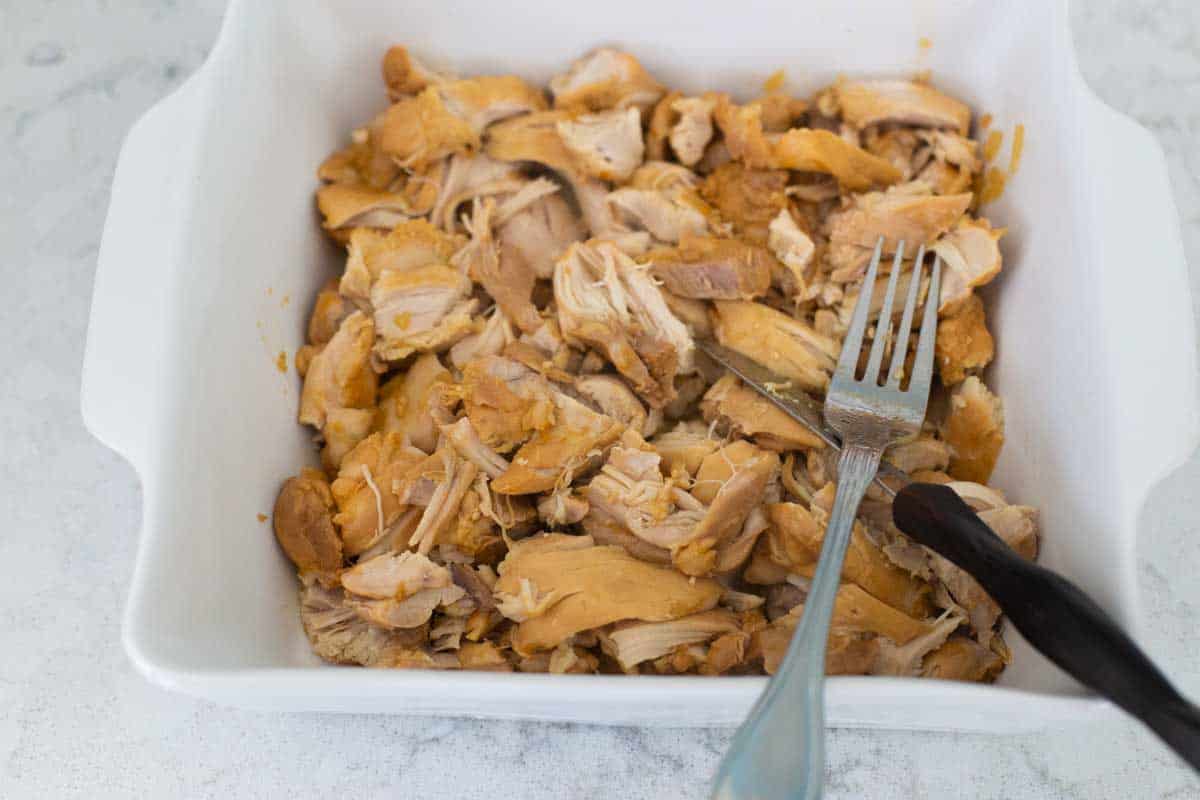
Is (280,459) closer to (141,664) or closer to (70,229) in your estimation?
(141,664)

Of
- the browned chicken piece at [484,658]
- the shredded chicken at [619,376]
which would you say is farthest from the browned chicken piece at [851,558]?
the browned chicken piece at [484,658]

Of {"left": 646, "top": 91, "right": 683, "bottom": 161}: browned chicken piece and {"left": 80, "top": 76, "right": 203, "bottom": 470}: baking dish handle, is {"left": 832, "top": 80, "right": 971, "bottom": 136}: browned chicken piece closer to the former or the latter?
{"left": 646, "top": 91, "right": 683, "bottom": 161}: browned chicken piece

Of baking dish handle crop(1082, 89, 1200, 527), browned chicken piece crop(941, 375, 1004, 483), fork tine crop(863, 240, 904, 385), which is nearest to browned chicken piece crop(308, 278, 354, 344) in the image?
fork tine crop(863, 240, 904, 385)

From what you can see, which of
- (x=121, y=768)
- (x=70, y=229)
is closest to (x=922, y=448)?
(x=121, y=768)

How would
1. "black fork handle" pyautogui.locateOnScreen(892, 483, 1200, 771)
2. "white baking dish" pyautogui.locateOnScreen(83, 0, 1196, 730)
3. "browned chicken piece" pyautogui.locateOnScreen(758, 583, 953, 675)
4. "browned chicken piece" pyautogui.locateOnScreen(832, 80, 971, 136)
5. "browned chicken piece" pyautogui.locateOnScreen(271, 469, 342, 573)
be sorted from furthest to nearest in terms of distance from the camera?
"browned chicken piece" pyautogui.locateOnScreen(832, 80, 971, 136)
"browned chicken piece" pyautogui.locateOnScreen(271, 469, 342, 573)
"browned chicken piece" pyautogui.locateOnScreen(758, 583, 953, 675)
"white baking dish" pyautogui.locateOnScreen(83, 0, 1196, 730)
"black fork handle" pyautogui.locateOnScreen(892, 483, 1200, 771)

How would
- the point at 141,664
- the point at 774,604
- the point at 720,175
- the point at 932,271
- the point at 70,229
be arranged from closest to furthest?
the point at 141,664 < the point at 774,604 < the point at 932,271 < the point at 720,175 < the point at 70,229
